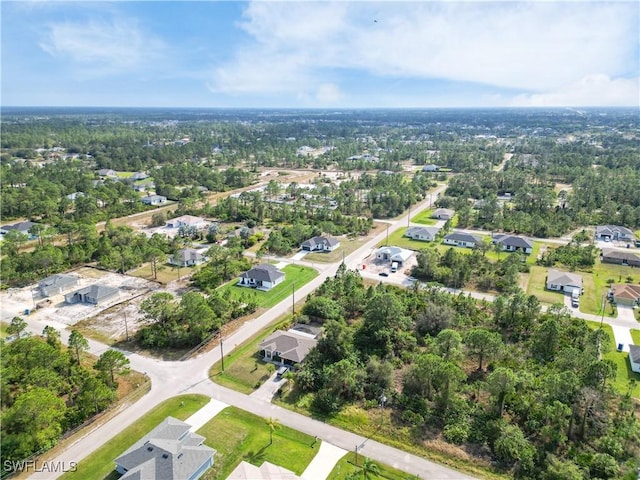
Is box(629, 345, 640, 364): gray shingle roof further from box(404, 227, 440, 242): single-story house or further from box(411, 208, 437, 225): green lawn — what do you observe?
box(411, 208, 437, 225): green lawn

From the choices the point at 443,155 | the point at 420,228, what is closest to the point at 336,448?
the point at 420,228

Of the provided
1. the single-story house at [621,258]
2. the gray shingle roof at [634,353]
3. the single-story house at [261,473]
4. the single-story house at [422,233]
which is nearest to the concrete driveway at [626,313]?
the gray shingle roof at [634,353]

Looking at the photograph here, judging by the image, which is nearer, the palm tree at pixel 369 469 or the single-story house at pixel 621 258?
the palm tree at pixel 369 469

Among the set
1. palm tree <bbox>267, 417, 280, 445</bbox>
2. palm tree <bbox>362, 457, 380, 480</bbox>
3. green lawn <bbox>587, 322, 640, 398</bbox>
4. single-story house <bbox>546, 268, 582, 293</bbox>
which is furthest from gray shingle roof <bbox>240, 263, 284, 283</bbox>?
green lawn <bbox>587, 322, 640, 398</bbox>

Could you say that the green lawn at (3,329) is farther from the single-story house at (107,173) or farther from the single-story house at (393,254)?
the single-story house at (107,173)

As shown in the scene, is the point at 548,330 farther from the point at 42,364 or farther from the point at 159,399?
the point at 42,364
